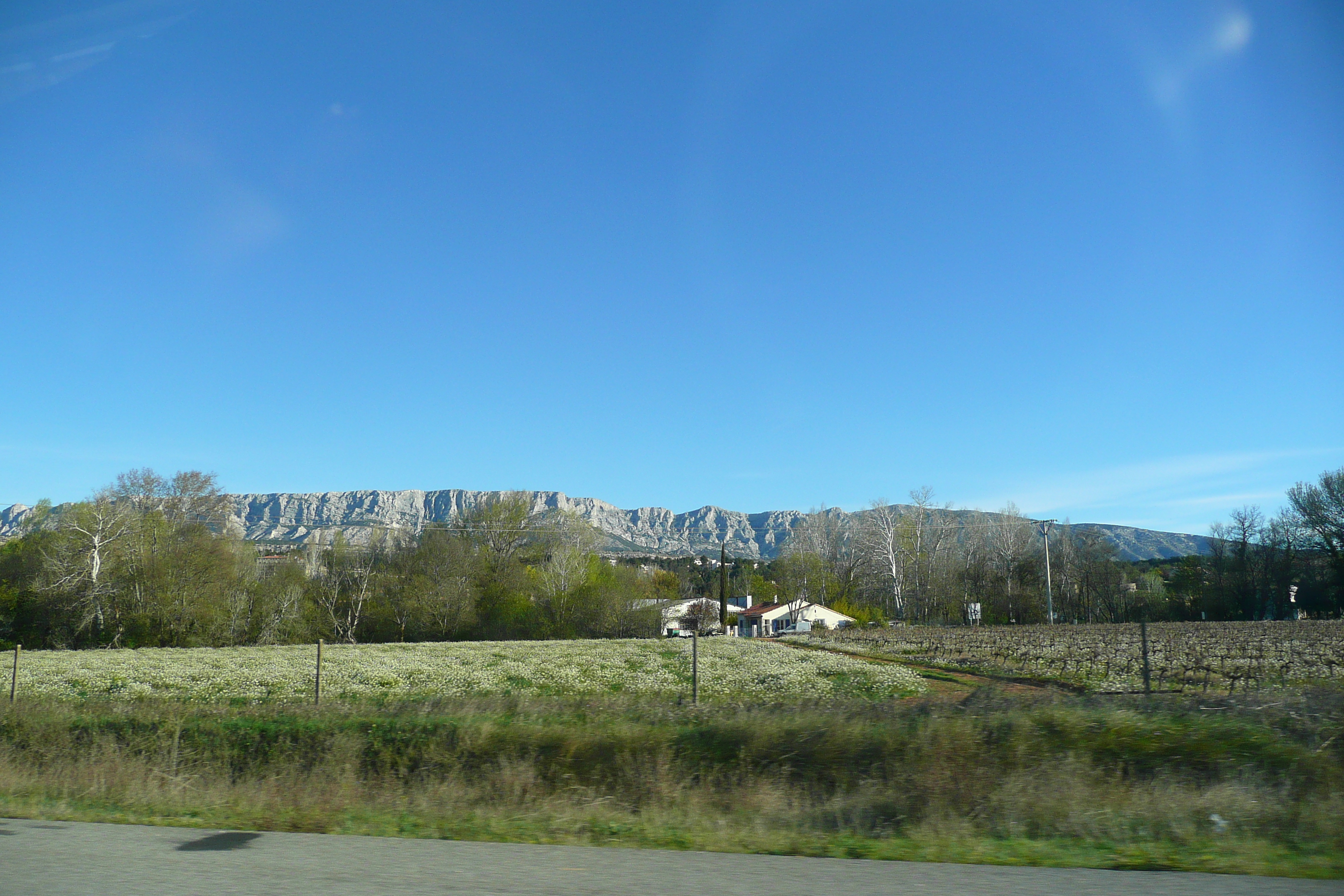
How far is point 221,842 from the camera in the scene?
677cm

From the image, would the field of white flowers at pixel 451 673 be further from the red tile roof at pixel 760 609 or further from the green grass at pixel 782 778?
the red tile roof at pixel 760 609

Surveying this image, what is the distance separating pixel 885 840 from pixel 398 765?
7250mm

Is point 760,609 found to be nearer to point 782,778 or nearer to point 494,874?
point 782,778

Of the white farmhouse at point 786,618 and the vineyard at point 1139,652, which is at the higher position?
the vineyard at point 1139,652

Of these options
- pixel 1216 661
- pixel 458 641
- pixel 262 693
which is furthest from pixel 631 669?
pixel 458 641

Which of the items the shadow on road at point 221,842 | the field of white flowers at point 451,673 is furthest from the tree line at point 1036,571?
the shadow on road at point 221,842

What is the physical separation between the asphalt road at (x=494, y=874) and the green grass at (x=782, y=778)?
68 cm

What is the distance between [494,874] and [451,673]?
3222cm

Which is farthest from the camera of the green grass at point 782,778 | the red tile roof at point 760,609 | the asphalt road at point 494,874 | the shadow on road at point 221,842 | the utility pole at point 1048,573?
the red tile roof at point 760,609

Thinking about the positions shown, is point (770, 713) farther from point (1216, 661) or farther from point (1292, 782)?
point (1216, 661)

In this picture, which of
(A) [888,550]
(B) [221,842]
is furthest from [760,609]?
(B) [221,842]

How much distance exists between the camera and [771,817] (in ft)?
29.1

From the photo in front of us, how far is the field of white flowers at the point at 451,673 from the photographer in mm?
26438

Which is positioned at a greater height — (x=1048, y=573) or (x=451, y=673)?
(x=1048, y=573)
